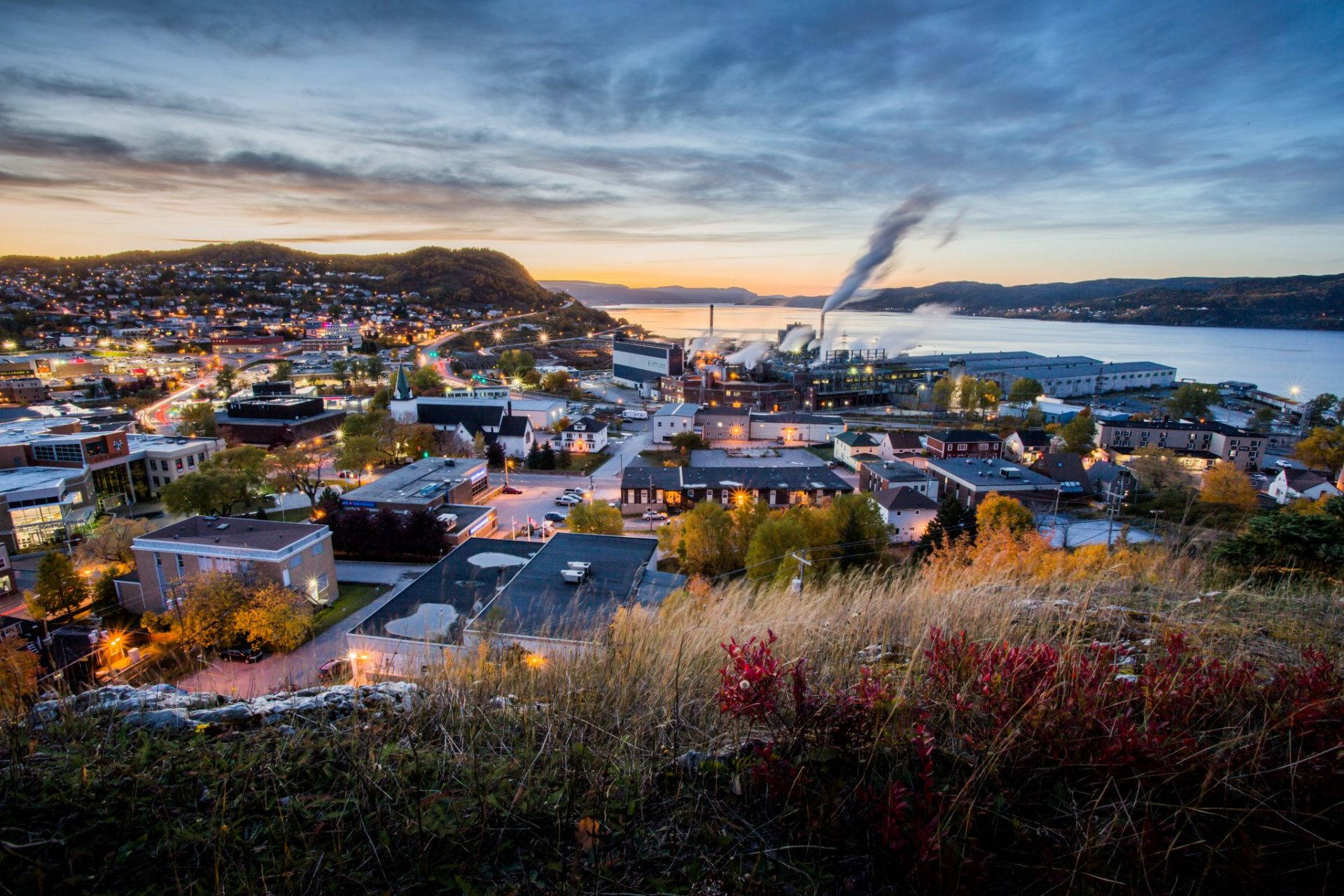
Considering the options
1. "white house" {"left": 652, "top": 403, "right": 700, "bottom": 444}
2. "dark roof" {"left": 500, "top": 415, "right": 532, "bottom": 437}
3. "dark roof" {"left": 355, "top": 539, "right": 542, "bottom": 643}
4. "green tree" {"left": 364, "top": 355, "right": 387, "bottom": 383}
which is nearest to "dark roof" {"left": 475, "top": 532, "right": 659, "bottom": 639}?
"dark roof" {"left": 355, "top": 539, "right": 542, "bottom": 643}

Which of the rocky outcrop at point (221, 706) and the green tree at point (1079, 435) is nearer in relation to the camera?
the rocky outcrop at point (221, 706)

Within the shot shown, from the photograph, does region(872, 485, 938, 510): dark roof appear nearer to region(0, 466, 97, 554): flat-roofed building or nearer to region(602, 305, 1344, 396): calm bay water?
region(0, 466, 97, 554): flat-roofed building

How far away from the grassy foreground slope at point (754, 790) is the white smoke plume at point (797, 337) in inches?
2050

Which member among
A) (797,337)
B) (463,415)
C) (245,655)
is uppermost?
(797,337)

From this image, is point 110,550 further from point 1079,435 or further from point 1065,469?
point 1079,435

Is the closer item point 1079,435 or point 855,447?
point 855,447

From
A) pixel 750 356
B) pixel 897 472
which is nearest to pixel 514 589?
pixel 897 472

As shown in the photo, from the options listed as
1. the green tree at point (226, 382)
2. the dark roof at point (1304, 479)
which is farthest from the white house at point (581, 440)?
the green tree at point (226, 382)

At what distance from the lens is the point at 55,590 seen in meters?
9.47

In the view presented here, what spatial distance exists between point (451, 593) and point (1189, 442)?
82.5ft

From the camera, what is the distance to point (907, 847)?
3.99 ft

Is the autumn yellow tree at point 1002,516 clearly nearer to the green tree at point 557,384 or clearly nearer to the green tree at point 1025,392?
→ the green tree at point 1025,392

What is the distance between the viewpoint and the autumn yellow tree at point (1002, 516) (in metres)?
11.6

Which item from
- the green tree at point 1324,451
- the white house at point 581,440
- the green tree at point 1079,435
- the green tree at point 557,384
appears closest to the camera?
the green tree at point 1324,451
